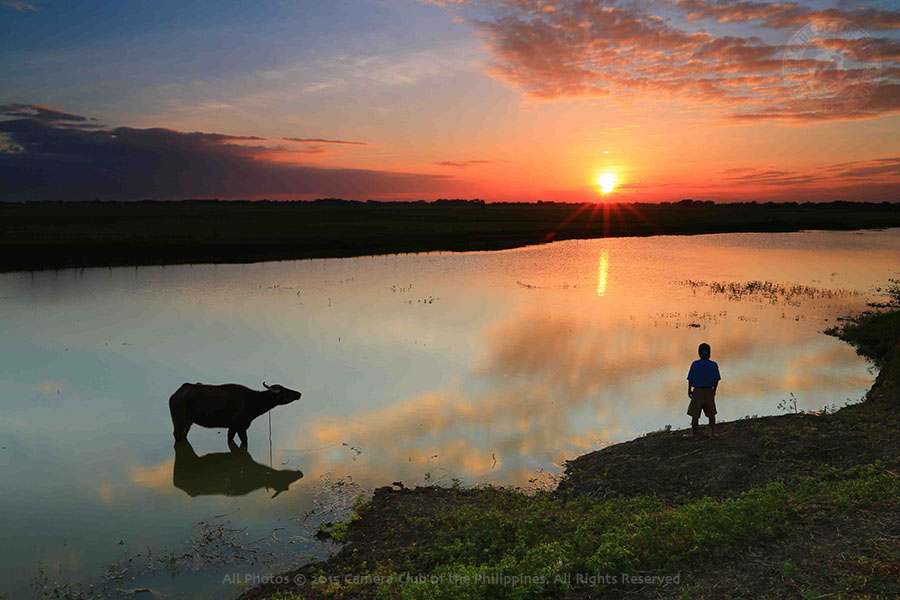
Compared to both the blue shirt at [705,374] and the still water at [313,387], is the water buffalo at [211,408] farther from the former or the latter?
the blue shirt at [705,374]

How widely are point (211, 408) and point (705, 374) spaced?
983 centimetres

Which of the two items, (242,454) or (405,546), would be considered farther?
(242,454)

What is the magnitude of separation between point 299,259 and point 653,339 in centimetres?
3128

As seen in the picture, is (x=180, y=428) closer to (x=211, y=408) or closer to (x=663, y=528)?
(x=211, y=408)

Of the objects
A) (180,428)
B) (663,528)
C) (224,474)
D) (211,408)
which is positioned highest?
(663,528)

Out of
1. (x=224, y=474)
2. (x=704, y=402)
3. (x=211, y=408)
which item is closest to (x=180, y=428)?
(x=211, y=408)

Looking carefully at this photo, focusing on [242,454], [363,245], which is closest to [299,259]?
[363,245]

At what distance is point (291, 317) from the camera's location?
79.7 feet

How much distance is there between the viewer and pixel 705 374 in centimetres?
1027

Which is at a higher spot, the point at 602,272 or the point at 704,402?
the point at 602,272

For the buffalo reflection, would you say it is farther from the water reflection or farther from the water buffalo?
the water reflection

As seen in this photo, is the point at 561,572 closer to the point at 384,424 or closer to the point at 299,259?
the point at 384,424

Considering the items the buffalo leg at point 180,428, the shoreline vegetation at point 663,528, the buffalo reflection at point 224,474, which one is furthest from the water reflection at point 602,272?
the buffalo leg at point 180,428

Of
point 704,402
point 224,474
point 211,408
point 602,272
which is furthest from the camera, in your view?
point 602,272
